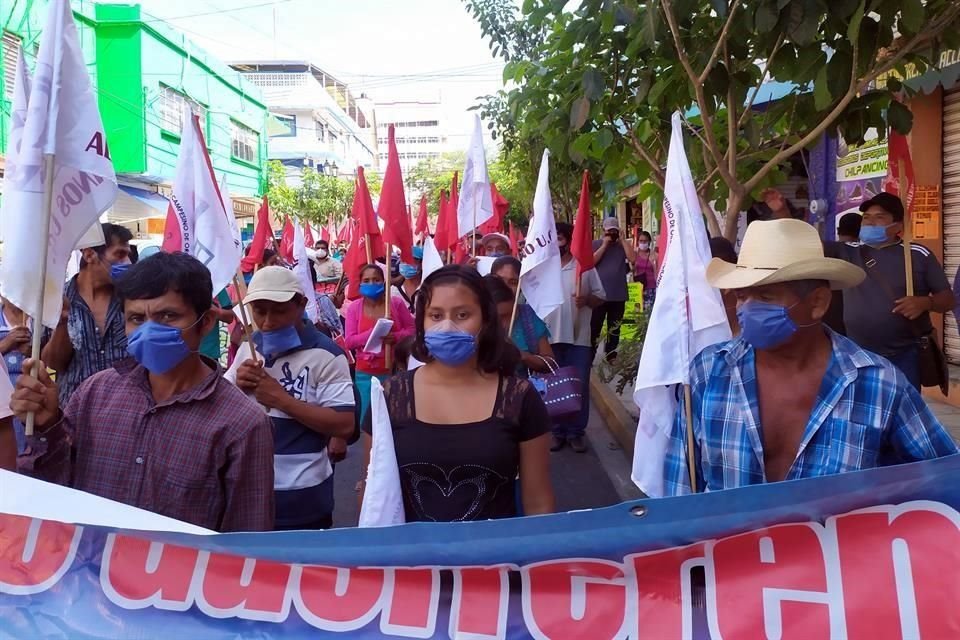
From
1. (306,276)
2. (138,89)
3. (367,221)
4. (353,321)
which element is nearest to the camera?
(367,221)


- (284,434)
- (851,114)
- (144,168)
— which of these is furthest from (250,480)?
(144,168)

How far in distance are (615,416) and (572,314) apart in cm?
154

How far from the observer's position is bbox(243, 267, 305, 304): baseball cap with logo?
374 centimetres

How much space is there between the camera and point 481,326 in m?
2.89

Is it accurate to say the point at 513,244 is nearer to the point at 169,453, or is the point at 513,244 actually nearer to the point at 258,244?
the point at 258,244

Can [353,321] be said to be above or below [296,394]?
above

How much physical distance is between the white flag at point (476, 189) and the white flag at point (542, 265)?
2.15m

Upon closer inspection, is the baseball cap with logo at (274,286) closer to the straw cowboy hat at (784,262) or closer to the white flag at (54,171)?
the white flag at (54,171)

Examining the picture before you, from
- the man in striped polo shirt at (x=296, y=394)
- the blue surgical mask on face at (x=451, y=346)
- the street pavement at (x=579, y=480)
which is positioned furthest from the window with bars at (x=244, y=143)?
the blue surgical mask on face at (x=451, y=346)

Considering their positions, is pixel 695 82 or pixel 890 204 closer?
pixel 695 82

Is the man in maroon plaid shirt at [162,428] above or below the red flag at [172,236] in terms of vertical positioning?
below

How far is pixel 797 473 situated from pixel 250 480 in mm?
1554

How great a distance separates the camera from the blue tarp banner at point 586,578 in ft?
6.61

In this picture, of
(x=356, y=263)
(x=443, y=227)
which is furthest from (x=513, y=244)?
(x=356, y=263)
